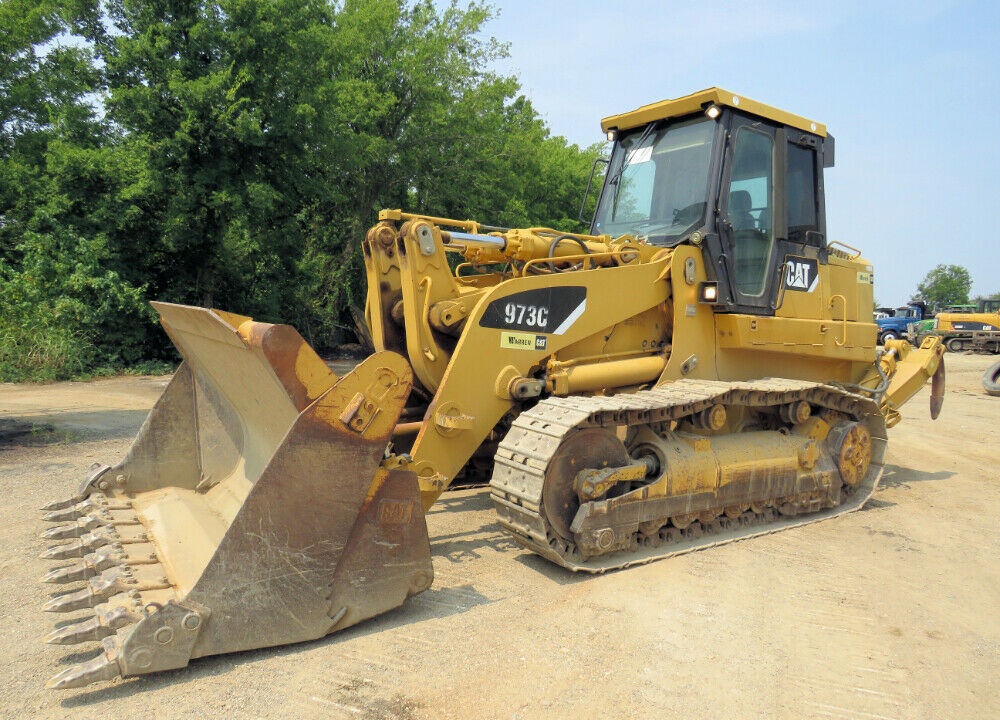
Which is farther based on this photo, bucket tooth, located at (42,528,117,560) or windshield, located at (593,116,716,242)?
windshield, located at (593,116,716,242)

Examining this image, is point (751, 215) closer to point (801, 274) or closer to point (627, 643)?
point (801, 274)

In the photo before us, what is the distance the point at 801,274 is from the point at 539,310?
110 inches

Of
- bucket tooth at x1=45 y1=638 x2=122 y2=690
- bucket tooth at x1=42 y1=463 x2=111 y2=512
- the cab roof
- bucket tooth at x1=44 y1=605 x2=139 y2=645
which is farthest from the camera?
the cab roof

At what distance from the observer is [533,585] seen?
441cm

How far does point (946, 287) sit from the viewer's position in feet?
235

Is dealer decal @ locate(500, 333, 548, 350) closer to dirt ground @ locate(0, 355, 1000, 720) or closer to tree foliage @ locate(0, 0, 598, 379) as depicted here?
dirt ground @ locate(0, 355, 1000, 720)

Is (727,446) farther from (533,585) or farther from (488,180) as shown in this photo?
(488,180)

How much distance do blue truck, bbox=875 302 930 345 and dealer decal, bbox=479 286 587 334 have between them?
1365 inches

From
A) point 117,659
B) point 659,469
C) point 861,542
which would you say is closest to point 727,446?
point 659,469

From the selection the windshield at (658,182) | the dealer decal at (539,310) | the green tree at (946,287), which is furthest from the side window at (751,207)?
the green tree at (946,287)

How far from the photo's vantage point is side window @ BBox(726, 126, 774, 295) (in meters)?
5.97

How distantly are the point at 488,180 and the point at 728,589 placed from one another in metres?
18.3

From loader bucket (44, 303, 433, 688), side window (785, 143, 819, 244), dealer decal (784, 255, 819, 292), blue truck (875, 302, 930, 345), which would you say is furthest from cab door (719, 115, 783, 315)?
blue truck (875, 302, 930, 345)

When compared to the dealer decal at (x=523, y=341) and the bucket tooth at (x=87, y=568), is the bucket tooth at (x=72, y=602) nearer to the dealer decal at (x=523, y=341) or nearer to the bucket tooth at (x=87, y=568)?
the bucket tooth at (x=87, y=568)
